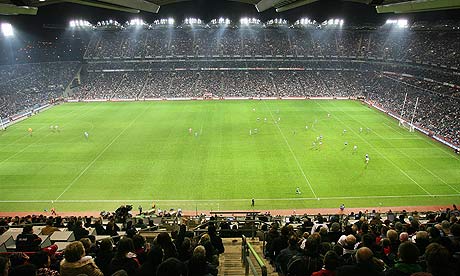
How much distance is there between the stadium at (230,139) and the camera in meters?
7.99

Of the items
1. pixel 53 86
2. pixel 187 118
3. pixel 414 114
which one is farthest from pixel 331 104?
pixel 53 86

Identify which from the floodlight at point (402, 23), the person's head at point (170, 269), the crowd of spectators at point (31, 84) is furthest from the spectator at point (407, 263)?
the floodlight at point (402, 23)

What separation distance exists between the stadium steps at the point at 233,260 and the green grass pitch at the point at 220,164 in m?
16.1

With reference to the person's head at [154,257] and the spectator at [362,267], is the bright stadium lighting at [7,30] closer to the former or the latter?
the person's head at [154,257]

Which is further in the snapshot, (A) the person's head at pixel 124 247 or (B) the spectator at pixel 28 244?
(B) the spectator at pixel 28 244

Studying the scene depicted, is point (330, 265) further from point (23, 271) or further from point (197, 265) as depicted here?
point (23, 271)

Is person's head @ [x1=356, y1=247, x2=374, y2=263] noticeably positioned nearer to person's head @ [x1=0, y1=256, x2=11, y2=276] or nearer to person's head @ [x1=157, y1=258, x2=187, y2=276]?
person's head @ [x1=157, y1=258, x2=187, y2=276]

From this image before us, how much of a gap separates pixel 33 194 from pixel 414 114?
50.8 metres

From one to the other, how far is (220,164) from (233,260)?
1059 inches

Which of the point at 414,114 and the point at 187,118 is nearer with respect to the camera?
the point at 414,114

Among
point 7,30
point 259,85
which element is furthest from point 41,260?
point 7,30

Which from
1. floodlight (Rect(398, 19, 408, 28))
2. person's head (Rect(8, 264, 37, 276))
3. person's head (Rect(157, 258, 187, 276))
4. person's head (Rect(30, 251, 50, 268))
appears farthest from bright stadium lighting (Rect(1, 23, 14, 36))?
floodlight (Rect(398, 19, 408, 28))

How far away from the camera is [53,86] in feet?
253

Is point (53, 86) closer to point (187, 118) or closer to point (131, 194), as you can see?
point (187, 118)
